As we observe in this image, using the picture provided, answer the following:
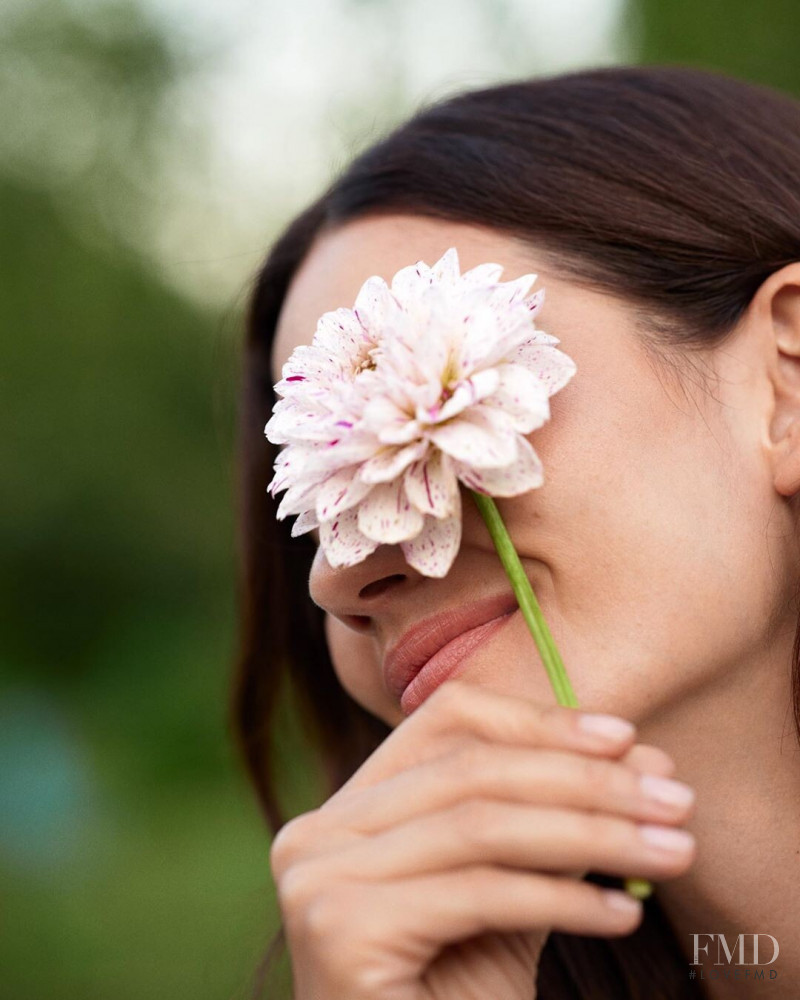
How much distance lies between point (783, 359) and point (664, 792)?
89cm

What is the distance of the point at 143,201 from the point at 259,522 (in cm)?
1127

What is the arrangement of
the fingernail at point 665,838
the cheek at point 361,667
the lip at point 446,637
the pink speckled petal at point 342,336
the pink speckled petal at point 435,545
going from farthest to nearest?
the cheek at point 361,667, the lip at point 446,637, the pink speckled petal at point 342,336, the pink speckled petal at point 435,545, the fingernail at point 665,838

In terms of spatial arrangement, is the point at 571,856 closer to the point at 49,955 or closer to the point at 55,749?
the point at 49,955

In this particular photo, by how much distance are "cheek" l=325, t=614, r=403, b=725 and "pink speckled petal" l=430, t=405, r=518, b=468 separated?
2.45 feet

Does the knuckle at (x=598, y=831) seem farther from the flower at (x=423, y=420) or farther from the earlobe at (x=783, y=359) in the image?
the earlobe at (x=783, y=359)

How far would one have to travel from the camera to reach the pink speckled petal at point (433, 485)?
1228mm

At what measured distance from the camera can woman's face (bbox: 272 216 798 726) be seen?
1.49 metres

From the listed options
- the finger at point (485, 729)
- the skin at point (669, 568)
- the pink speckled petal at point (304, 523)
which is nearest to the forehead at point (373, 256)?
the skin at point (669, 568)

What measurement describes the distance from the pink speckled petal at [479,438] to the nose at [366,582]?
0.39 m

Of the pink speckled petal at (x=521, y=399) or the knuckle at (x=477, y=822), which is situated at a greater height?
the pink speckled petal at (x=521, y=399)

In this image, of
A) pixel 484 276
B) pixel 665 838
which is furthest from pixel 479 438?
pixel 665 838

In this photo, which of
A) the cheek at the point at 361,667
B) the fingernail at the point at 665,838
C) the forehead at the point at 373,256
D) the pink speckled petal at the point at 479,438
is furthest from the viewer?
the cheek at the point at 361,667

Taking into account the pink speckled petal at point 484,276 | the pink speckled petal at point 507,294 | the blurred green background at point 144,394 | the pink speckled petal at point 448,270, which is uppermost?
the pink speckled petal at point 448,270

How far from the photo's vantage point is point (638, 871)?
1.09 metres
